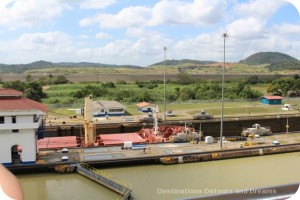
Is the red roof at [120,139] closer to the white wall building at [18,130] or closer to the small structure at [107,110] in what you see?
the white wall building at [18,130]

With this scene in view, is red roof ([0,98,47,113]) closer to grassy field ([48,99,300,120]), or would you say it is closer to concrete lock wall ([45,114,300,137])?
concrete lock wall ([45,114,300,137])

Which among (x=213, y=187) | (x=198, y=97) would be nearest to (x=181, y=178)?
(x=213, y=187)

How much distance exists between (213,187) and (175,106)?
23.9 metres

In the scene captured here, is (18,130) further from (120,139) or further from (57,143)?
(120,139)

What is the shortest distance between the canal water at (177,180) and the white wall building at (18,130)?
119 centimetres

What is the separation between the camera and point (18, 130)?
16.7 m

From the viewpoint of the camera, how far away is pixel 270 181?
51.0 feet

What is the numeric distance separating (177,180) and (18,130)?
807cm

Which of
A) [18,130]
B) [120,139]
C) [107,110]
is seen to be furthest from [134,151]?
[107,110]

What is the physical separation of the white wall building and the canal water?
46.7 inches

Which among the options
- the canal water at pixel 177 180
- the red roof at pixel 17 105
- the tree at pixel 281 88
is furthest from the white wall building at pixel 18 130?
the tree at pixel 281 88

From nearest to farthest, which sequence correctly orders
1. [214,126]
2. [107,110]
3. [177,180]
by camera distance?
[177,180] → [214,126] → [107,110]

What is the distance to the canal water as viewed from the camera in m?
14.0

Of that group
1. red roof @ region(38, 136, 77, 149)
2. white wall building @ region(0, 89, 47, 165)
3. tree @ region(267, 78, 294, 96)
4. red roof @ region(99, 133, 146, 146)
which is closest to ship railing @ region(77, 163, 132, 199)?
white wall building @ region(0, 89, 47, 165)
